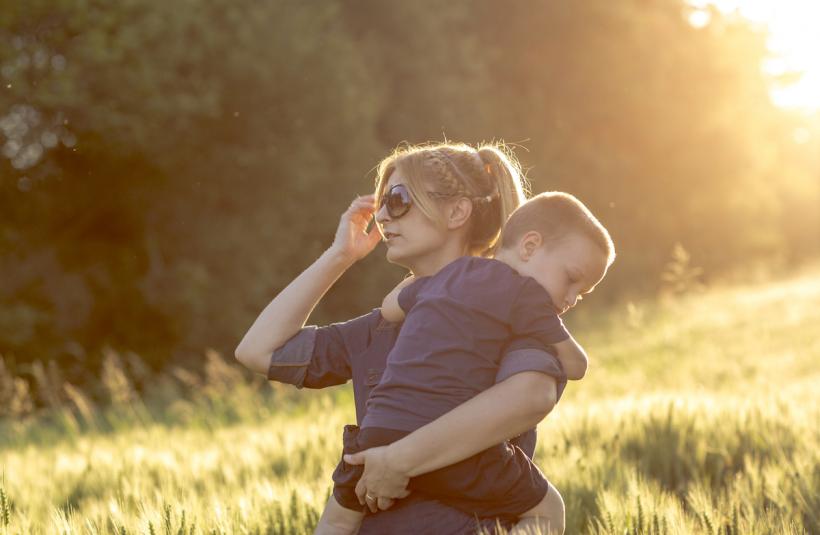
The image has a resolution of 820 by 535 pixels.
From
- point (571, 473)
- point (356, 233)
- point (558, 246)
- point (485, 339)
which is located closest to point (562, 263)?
point (558, 246)

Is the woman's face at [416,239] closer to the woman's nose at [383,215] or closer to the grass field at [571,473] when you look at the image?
the woman's nose at [383,215]

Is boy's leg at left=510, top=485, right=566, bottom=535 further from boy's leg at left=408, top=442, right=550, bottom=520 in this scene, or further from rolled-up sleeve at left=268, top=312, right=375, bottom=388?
rolled-up sleeve at left=268, top=312, right=375, bottom=388

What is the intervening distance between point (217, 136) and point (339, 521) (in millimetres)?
12836

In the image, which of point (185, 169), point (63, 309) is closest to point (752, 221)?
point (185, 169)

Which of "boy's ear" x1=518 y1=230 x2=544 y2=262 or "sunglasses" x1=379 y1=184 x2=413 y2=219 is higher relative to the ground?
"sunglasses" x1=379 y1=184 x2=413 y2=219

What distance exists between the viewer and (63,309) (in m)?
14.0

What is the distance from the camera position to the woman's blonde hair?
2.78 m

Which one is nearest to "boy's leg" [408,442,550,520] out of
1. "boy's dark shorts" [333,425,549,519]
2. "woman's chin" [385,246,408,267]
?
"boy's dark shorts" [333,425,549,519]

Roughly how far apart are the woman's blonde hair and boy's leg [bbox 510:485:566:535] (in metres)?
0.80

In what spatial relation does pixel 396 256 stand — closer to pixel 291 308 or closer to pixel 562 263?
pixel 291 308

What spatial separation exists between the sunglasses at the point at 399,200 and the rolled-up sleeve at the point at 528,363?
593 mm

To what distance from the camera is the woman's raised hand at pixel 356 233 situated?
2.95 metres

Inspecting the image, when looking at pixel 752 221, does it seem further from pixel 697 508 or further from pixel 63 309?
pixel 697 508

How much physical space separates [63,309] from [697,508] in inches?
498
